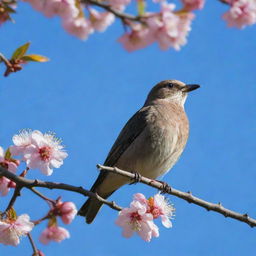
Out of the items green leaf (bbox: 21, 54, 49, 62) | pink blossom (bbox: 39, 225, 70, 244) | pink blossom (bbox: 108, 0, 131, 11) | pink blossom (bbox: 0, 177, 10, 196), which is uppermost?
green leaf (bbox: 21, 54, 49, 62)

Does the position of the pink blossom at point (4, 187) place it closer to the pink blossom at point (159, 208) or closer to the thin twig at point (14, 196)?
the thin twig at point (14, 196)

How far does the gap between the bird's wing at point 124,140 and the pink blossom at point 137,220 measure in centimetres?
245

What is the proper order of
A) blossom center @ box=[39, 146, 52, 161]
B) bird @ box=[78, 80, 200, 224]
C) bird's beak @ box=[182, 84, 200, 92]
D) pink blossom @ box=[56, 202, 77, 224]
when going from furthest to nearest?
1. bird's beak @ box=[182, 84, 200, 92]
2. bird @ box=[78, 80, 200, 224]
3. blossom center @ box=[39, 146, 52, 161]
4. pink blossom @ box=[56, 202, 77, 224]

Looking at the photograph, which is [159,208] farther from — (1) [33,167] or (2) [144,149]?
(2) [144,149]

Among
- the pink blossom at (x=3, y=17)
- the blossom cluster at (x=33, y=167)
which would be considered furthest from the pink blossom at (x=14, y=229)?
the pink blossom at (x=3, y=17)

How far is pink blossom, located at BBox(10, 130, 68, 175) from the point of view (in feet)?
12.9

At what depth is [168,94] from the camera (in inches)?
323

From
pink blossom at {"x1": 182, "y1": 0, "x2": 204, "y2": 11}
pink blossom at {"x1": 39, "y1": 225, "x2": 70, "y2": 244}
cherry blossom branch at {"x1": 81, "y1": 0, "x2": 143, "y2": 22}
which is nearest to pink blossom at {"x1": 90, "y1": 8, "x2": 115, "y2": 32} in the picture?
cherry blossom branch at {"x1": 81, "y1": 0, "x2": 143, "y2": 22}

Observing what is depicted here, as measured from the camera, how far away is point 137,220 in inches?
162

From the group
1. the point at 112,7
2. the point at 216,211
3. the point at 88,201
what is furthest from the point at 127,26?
the point at 88,201

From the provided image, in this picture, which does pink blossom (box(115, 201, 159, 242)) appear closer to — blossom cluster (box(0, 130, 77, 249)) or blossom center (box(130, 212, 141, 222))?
blossom center (box(130, 212, 141, 222))

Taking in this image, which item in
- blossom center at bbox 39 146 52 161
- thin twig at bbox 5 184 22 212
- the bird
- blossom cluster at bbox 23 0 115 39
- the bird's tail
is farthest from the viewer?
the bird

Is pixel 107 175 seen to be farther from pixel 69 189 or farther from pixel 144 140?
pixel 69 189

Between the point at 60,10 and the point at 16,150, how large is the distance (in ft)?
4.67
